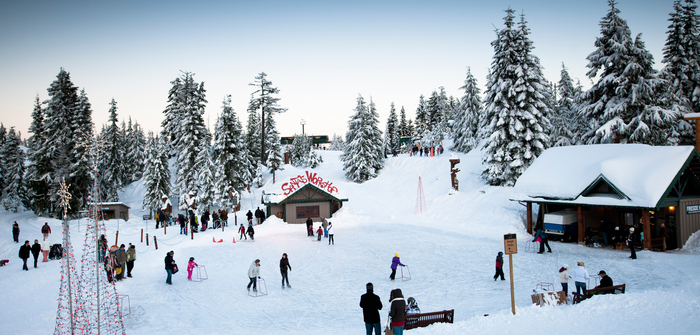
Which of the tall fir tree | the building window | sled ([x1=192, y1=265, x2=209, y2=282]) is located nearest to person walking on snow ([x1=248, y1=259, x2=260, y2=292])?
sled ([x1=192, y1=265, x2=209, y2=282])

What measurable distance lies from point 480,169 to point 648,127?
50.5 ft

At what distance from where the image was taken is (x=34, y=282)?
51.9 ft

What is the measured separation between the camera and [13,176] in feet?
146

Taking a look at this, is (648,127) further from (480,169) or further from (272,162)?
(272,162)

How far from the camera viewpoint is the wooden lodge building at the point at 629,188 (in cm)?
1834

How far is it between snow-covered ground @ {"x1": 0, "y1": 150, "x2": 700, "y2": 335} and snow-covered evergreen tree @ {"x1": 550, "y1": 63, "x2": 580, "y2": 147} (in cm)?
1743

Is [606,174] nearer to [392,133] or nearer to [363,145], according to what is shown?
[363,145]

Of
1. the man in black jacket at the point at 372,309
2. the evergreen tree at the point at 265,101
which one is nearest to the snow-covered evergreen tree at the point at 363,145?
the evergreen tree at the point at 265,101

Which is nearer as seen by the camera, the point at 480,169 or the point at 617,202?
the point at 617,202

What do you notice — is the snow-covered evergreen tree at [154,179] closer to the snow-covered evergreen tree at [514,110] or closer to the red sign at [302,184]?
the red sign at [302,184]

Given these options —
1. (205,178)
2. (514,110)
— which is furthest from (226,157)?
(514,110)

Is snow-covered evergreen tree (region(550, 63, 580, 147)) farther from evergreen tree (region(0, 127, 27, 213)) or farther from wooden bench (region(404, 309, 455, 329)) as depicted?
evergreen tree (region(0, 127, 27, 213))

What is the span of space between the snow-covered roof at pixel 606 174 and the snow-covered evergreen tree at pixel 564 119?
19.4 m

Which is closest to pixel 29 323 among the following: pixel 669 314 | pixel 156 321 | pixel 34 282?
pixel 156 321
